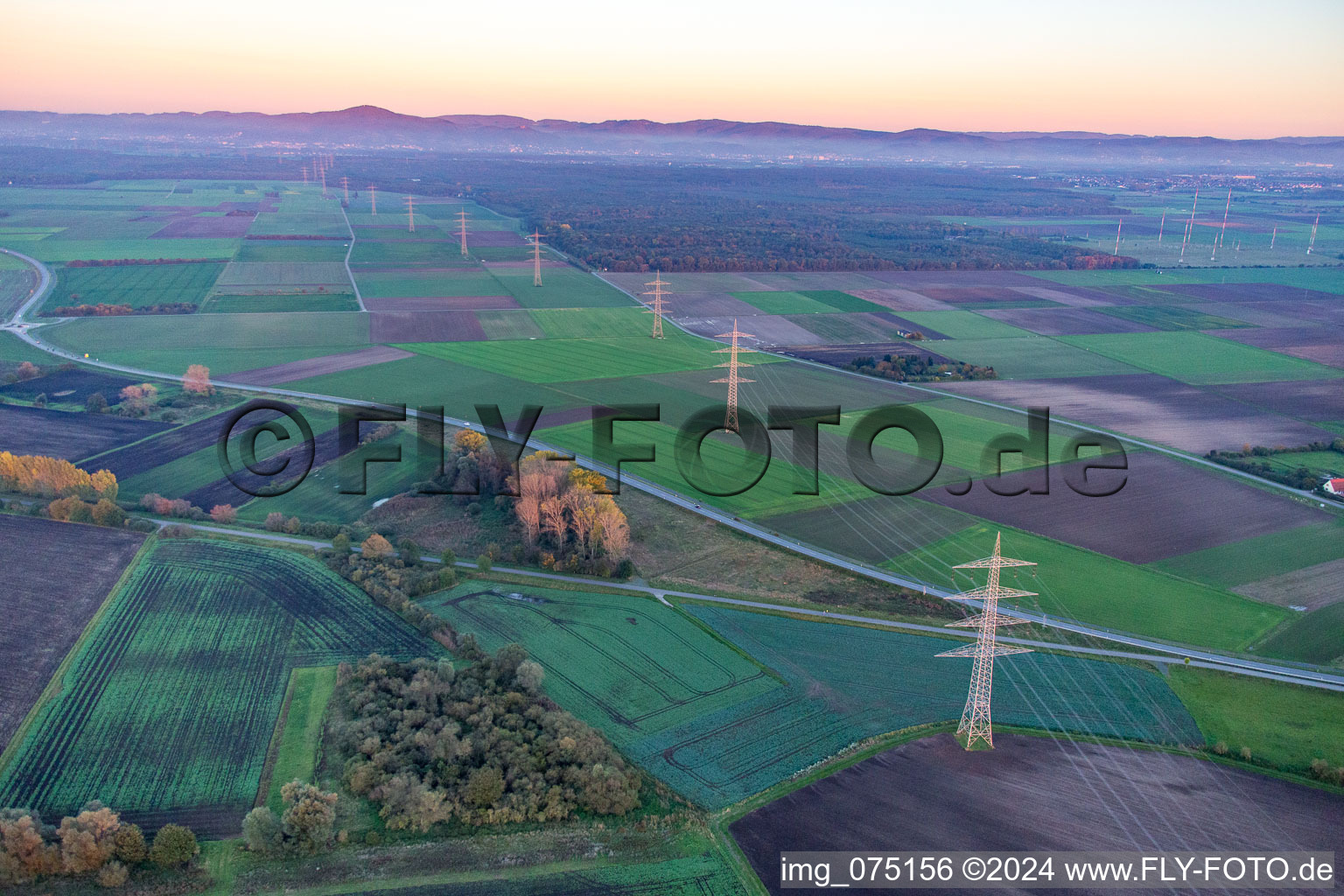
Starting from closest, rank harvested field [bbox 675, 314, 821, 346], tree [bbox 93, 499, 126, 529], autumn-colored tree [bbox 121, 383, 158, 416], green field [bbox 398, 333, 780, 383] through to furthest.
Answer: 1. tree [bbox 93, 499, 126, 529]
2. autumn-colored tree [bbox 121, 383, 158, 416]
3. green field [bbox 398, 333, 780, 383]
4. harvested field [bbox 675, 314, 821, 346]

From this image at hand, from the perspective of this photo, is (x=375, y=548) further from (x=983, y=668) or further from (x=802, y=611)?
(x=983, y=668)

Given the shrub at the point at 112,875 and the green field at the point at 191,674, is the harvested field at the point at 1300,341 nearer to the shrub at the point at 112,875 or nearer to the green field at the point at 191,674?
the green field at the point at 191,674

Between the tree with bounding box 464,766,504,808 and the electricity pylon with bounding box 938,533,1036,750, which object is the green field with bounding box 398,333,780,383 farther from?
the electricity pylon with bounding box 938,533,1036,750

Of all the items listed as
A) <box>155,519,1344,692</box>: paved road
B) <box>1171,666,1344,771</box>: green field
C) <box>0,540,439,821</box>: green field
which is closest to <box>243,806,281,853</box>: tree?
<box>0,540,439,821</box>: green field

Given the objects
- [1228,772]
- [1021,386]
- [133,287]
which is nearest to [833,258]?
[1021,386]

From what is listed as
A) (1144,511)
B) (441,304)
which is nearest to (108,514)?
(1144,511)

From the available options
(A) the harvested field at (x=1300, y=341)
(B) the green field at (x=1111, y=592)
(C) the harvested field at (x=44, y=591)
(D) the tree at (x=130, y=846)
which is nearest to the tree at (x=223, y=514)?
(C) the harvested field at (x=44, y=591)
